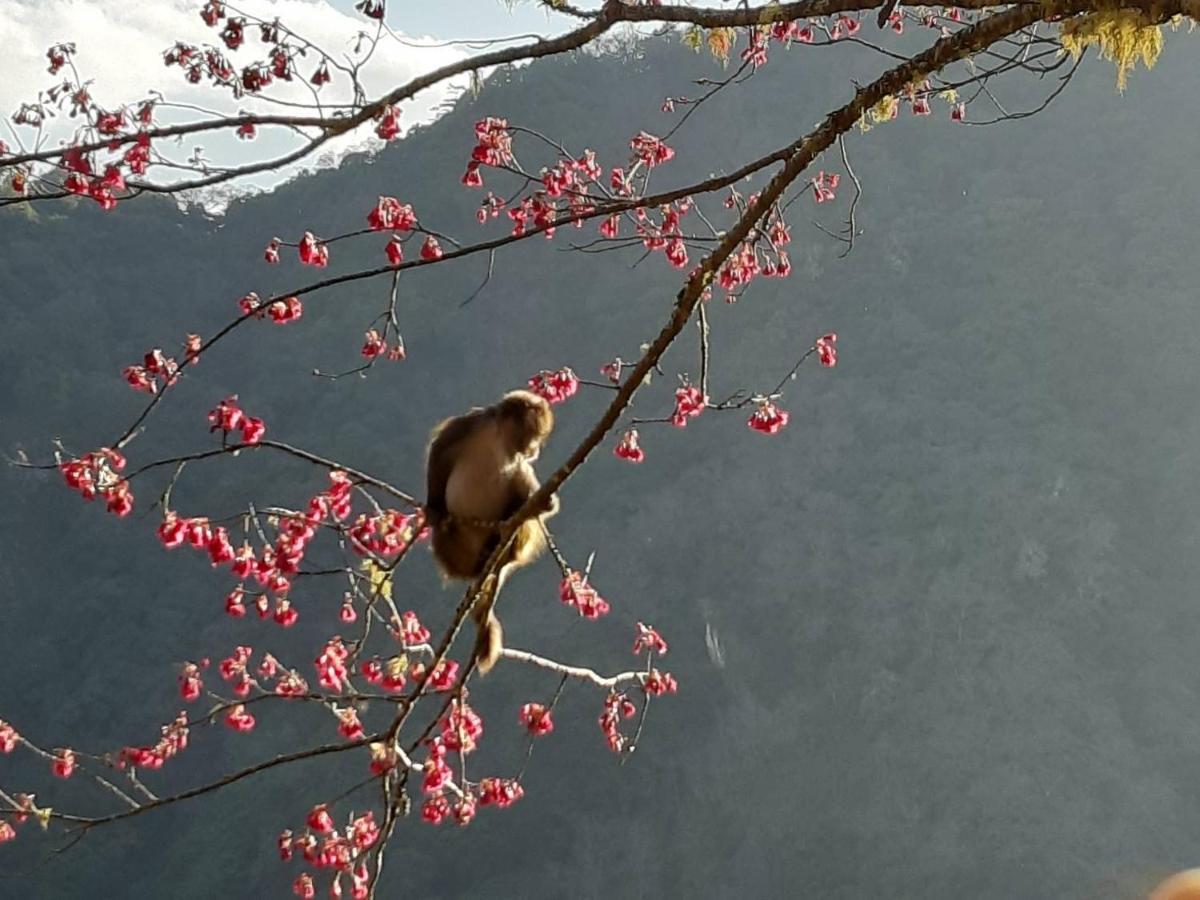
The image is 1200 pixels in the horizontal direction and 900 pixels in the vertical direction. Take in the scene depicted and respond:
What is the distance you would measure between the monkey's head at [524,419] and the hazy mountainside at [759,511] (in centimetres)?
1324

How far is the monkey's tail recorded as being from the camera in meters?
2.62

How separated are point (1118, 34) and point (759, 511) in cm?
2077

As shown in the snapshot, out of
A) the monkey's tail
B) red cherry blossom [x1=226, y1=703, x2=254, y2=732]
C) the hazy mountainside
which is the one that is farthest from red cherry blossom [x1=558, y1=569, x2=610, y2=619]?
the hazy mountainside

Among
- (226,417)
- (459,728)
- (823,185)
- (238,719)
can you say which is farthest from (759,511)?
(459,728)

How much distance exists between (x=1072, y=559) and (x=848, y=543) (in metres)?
3.88

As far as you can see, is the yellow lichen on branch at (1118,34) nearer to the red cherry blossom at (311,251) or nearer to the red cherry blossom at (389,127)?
the red cherry blossom at (389,127)

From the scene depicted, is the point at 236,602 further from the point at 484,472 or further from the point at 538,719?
the point at 538,719

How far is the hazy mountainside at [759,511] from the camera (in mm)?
17828

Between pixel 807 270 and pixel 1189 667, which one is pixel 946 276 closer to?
pixel 807 270

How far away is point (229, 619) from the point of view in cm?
2366

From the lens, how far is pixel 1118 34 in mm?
2496

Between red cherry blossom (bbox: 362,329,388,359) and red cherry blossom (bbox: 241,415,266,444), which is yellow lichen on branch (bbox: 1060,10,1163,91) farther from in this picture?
red cherry blossom (bbox: 241,415,266,444)

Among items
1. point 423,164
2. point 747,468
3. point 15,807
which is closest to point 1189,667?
point 747,468

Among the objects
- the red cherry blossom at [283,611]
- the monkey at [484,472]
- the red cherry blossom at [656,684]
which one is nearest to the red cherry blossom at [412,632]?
the monkey at [484,472]
